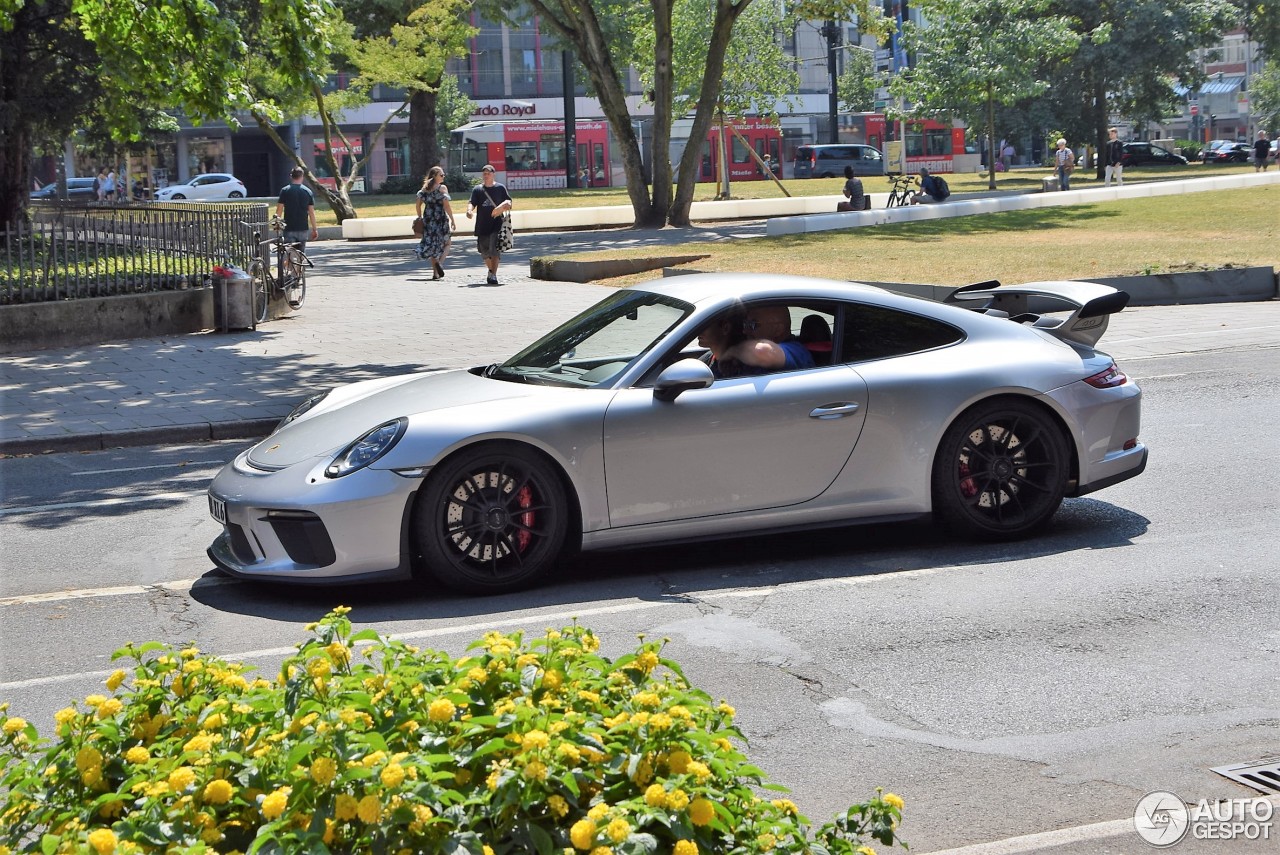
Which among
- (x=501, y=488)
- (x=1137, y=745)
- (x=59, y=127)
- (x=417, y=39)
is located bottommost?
(x=1137, y=745)

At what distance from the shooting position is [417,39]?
140 ft

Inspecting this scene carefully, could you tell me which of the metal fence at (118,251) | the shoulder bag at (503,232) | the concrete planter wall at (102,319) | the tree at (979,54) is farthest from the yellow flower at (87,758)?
the tree at (979,54)

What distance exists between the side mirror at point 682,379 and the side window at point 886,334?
2.76 feet

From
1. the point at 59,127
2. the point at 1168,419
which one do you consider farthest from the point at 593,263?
the point at 1168,419

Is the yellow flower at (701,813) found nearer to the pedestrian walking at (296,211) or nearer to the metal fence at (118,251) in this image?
the metal fence at (118,251)

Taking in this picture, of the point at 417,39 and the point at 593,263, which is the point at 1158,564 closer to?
the point at 593,263

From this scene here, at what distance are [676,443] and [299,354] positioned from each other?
33.2 feet

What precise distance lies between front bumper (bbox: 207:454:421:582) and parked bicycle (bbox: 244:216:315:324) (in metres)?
12.7

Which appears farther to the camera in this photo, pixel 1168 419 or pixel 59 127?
pixel 59 127

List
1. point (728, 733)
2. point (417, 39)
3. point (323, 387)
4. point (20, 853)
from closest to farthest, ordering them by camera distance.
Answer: point (20, 853) < point (728, 733) < point (323, 387) < point (417, 39)

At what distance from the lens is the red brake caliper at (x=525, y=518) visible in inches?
246

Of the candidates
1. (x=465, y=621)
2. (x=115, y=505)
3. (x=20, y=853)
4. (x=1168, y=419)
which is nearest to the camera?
(x=20, y=853)

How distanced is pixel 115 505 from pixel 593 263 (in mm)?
15121

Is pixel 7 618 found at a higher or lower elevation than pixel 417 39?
lower
